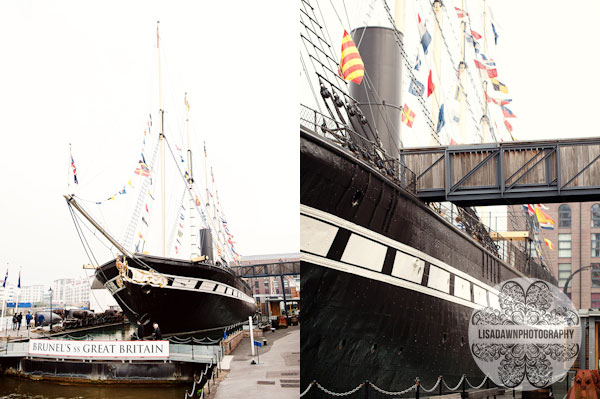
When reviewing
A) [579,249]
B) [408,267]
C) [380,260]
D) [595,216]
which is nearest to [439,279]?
[408,267]

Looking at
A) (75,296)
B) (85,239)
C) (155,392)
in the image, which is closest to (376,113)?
(155,392)

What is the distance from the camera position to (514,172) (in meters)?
7.96

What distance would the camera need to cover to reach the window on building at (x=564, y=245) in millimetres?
15848

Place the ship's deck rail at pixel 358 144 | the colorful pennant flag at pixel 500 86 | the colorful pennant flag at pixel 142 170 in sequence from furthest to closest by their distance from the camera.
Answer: the colorful pennant flag at pixel 142 170 → the colorful pennant flag at pixel 500 86 → the ship's deck rail at pixel 358 144

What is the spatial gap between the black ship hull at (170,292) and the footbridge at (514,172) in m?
16.5

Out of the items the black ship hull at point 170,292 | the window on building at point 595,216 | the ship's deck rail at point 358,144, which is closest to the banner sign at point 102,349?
the black ship hull at point 170,292

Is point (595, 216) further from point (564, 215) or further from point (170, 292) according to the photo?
point (170, 292)

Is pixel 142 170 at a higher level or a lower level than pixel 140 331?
higher

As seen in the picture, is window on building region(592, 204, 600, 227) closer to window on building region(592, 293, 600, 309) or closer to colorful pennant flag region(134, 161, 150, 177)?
window on building region(592, 293, 600, 309)

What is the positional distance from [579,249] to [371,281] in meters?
9.34

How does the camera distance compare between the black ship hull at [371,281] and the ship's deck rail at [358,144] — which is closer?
the black ship hull at [371,281]

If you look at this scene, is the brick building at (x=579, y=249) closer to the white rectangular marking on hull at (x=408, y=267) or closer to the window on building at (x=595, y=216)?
the window on building at (x=595, y=216)

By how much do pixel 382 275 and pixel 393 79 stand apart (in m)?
3.58

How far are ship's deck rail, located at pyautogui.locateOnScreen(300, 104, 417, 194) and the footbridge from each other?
0.74ft
